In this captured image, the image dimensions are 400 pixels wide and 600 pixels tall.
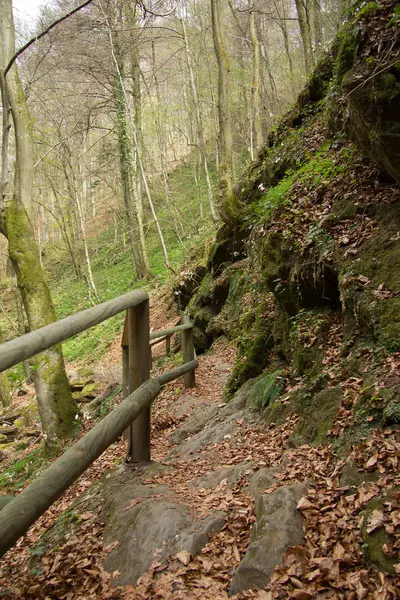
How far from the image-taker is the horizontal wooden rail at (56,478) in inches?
73.5

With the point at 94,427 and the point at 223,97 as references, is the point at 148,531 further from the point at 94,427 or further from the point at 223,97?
the point at 223,97

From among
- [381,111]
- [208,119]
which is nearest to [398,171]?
[381,111]

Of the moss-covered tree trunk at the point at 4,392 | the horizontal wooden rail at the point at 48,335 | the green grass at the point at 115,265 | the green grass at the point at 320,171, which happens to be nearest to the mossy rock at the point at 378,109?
the green grass at the point at 320,171

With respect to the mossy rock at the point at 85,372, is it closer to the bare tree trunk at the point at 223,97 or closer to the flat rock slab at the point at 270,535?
the bare tree trunk at the point at 223,97

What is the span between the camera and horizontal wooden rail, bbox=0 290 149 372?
1.76 m

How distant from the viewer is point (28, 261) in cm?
823

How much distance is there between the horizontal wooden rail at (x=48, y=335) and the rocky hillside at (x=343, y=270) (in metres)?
1.88

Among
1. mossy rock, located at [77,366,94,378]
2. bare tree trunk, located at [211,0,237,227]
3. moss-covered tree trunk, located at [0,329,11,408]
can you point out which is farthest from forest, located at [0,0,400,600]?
moss-covered tree trunk, located at [0,329,11,408]

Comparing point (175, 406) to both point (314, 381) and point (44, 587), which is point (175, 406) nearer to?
point (314, 381)

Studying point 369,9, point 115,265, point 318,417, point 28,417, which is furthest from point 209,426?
point 115,265

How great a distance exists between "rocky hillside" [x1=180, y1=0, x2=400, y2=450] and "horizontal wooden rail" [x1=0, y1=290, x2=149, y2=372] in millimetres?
1878

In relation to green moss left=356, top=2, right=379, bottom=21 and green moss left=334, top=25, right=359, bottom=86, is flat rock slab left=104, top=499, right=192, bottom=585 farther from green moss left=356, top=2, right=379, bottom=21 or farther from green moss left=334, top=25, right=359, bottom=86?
green moss left=356, top=2, right=379, bottom=21

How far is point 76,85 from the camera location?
1867 cm

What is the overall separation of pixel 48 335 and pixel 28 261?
685cm
